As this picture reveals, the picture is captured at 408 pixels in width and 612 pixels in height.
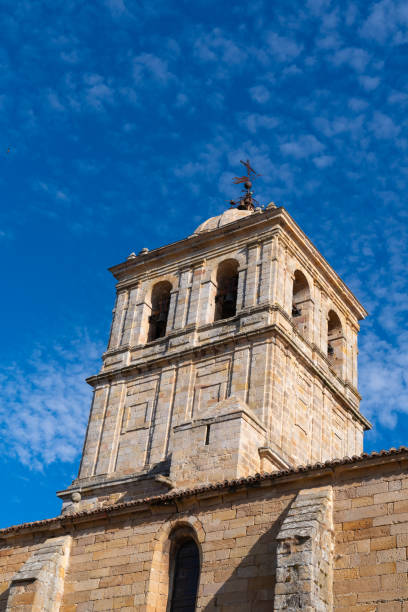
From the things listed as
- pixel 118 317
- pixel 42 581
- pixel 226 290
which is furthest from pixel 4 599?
pixel 226 290

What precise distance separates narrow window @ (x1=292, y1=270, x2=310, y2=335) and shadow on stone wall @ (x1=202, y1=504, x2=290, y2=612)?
1328cm

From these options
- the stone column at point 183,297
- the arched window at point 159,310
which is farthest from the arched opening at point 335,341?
the arched window at point 159,310

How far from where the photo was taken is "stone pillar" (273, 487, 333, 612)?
15109mm

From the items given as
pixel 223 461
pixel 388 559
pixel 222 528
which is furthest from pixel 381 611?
pixel 223 461

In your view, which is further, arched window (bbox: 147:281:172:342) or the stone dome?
the stone dome

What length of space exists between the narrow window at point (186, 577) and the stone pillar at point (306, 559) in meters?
2.83

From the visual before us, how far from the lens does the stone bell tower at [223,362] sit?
25.4m

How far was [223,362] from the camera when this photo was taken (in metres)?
27.3

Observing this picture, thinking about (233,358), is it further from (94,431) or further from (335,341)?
(335,341)

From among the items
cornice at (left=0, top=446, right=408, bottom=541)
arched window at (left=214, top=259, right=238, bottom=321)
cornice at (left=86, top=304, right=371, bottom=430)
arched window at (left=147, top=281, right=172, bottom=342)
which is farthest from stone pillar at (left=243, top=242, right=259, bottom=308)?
cornice at (left=0, top=446, right=408, bottom=541)

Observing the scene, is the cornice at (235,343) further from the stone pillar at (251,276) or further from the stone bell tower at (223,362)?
the stone pillar at (251,276)

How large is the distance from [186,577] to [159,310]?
14.5 meters

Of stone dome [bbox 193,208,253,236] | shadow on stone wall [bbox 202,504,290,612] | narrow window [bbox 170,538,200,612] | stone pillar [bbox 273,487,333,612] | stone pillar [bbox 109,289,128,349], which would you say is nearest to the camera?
stone pillar [bbox 273,487,333,612]

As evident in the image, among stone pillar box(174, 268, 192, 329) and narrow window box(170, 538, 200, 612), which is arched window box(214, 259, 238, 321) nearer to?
stone pillar box(174, 268, 192, 329)
